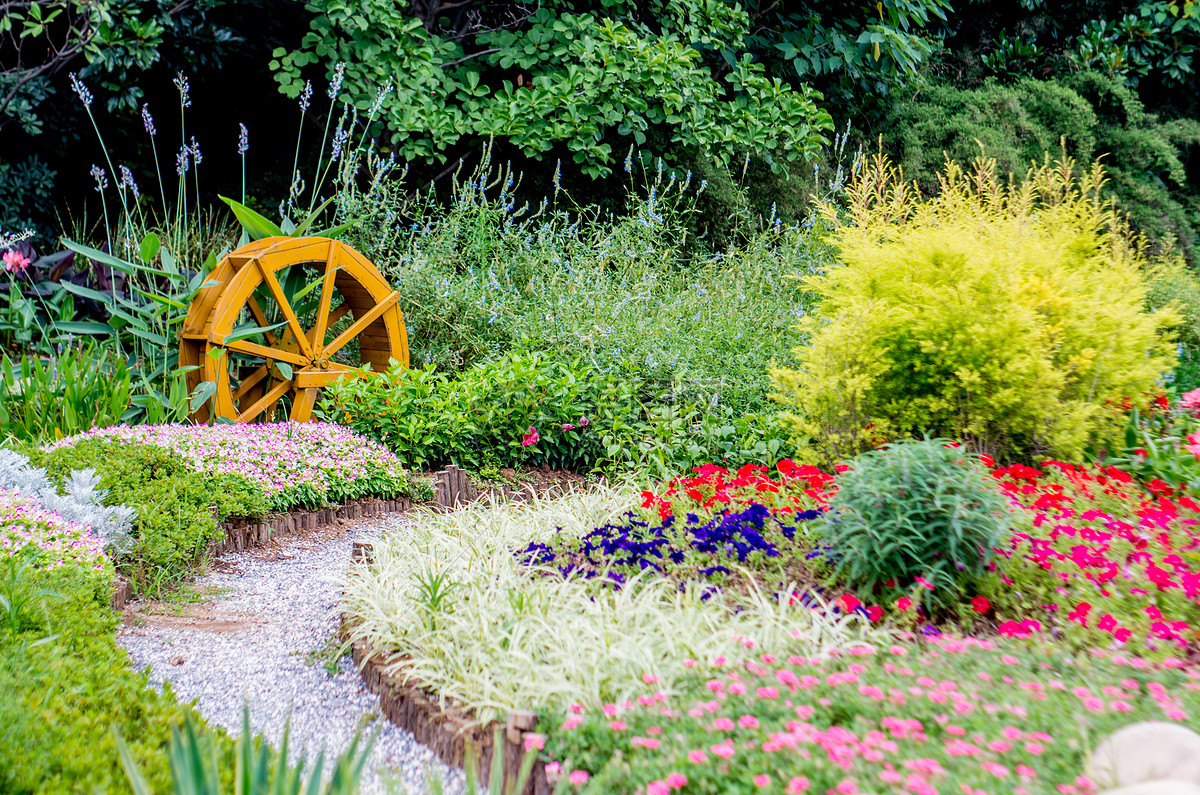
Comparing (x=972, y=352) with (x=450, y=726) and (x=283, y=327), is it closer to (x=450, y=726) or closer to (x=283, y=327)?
(x=450, y=726)

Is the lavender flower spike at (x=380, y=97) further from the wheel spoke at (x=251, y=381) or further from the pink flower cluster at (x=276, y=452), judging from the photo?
the pink flower cluster at (x=276, y=452)

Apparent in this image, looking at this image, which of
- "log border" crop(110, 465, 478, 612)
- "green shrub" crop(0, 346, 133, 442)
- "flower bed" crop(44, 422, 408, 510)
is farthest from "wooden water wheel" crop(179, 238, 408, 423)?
"log border" crop(110, 465, 478, 612)

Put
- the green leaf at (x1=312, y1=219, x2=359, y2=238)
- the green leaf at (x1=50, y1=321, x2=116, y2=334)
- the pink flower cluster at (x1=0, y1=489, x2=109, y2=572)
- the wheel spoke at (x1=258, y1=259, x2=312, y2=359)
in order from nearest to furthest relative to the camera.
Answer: the pink flower cluster at (x1=0, y1=489, x2=109, y2=572) < the green leaf at (x1=50, y1=321, x2=116, y2=334) < the wheel spoke at (x1=258, y1=259, x2=312, y2=359) < the green leaf at (x1=312, y1=219, x2=359, y2=238)

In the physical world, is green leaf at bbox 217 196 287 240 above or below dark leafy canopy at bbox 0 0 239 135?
below

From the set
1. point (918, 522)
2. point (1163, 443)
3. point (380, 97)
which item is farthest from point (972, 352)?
point (380, 97)

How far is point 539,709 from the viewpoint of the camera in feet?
6.69

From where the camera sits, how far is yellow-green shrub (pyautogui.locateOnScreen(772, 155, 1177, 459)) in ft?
13.0

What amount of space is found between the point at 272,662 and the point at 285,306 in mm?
3449

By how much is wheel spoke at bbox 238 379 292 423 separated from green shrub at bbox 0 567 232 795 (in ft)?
9.84

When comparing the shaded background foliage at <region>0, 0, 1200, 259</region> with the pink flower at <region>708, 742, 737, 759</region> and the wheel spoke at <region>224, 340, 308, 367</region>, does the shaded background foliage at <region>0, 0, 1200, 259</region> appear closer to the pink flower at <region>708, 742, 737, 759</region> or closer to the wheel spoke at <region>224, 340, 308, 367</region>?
the wheel spoke at <region>224, 340, 308, 367</region>

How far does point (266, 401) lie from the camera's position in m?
5.64

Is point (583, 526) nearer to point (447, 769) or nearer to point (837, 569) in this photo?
point (837, 569)

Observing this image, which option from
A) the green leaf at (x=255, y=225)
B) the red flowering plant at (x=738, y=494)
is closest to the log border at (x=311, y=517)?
the red flowering plant at (x=738, y=494)

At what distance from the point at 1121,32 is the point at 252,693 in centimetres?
1401
